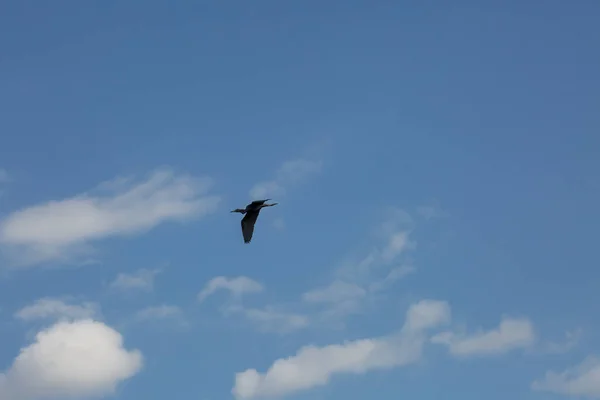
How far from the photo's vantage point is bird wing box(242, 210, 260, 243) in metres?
151

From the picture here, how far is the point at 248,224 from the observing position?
151m

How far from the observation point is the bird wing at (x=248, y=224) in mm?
151125

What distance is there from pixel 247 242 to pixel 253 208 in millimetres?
3999

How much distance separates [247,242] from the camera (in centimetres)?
15088

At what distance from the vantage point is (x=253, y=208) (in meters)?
151
